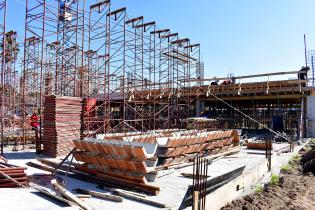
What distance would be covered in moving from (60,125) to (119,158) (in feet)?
20.3

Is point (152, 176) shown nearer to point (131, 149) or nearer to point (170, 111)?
point (131, 149)

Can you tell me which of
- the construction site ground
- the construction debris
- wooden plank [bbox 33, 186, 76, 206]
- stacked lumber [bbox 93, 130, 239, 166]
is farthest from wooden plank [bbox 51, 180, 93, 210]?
stacked lumber [bbox 93, 130, 239, 166]

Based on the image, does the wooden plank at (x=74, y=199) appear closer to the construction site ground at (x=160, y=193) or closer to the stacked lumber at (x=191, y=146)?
the construction site ground at (x=160, y=193)

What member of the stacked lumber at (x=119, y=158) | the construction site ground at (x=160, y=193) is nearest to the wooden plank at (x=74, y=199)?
the construction site ground at (x=160, y=193)

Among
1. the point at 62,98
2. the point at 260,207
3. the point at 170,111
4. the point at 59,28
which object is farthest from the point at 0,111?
the point at 170,111

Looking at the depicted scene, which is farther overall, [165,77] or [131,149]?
[165,77]

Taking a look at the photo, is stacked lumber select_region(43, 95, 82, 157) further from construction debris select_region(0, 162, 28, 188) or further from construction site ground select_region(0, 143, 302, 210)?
construction debris select_region(0, 162, 28, 188)

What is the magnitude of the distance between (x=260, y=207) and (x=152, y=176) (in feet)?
9.97

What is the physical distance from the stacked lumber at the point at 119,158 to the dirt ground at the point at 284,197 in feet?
7.87

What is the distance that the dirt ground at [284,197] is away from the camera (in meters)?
7.85

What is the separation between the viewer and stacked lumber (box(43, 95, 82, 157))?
45.6 feet

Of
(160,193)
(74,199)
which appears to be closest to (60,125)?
(160,193)

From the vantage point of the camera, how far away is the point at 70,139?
1450 centimetres

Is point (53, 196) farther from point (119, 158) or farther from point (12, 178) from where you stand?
point (119, 158)
